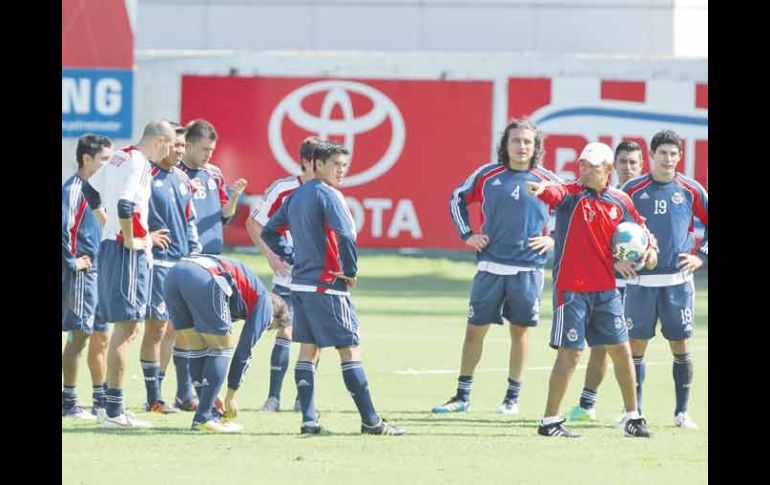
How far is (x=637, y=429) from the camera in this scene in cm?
1234

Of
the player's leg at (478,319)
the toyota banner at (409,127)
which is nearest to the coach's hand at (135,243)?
the player's leg at (478,319)

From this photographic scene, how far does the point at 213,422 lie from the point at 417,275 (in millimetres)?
20008

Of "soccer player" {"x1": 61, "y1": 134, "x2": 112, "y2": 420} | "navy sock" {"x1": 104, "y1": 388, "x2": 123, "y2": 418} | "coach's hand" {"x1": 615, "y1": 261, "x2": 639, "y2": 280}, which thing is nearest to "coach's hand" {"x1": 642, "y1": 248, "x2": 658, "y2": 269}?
"coach's hand" {"x1": 615, "y1": 261, "x2": 639, "y2": 280}

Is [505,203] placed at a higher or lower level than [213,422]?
higher

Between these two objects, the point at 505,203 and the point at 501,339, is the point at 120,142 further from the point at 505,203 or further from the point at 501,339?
the point at 505,203

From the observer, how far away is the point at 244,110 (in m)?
33.7

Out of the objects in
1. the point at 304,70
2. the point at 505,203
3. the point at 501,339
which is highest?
the point at 304,70

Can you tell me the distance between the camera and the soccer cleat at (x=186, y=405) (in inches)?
541

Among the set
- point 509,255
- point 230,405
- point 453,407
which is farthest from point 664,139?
point 230,405

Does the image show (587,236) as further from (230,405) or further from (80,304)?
(80,304)

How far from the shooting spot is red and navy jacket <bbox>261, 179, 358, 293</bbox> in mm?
12031
